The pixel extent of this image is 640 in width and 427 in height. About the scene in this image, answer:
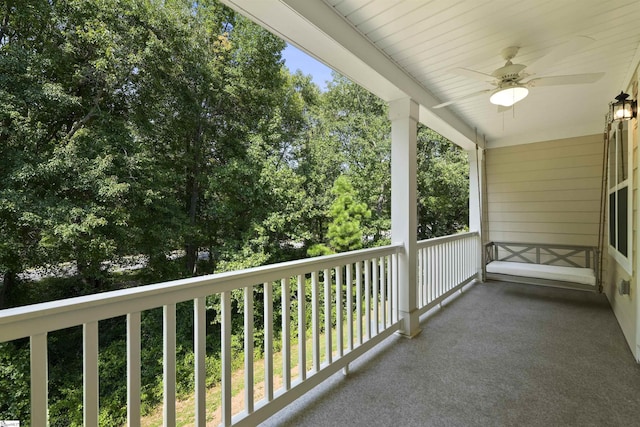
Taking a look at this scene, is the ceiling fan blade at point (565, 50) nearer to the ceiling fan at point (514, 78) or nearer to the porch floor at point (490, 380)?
the ceiling fan at point (514, 78)

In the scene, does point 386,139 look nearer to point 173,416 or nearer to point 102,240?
point 102,240

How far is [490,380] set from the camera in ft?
6.59

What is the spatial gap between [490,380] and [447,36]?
8.10 feet

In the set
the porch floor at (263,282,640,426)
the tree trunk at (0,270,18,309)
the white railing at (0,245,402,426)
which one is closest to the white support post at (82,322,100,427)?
the white railing at (0,245,402,426)

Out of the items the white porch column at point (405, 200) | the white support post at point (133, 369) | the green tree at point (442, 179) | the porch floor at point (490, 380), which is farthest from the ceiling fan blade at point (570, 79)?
the green tree at point (442, 179)

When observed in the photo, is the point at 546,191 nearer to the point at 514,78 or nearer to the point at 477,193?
the point at 477,193

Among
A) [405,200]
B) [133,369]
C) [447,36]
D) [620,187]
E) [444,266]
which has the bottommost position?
[444,266]

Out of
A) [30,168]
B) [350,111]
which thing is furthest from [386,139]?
[30,168]

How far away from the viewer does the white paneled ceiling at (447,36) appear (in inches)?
69.0

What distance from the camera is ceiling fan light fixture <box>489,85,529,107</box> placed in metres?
2.25

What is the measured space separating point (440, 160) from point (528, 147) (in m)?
4.46

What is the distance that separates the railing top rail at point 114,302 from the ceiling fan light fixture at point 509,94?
215 cm

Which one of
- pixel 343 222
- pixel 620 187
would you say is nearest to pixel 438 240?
pixel 620 187

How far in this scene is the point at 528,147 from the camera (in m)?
4.70
